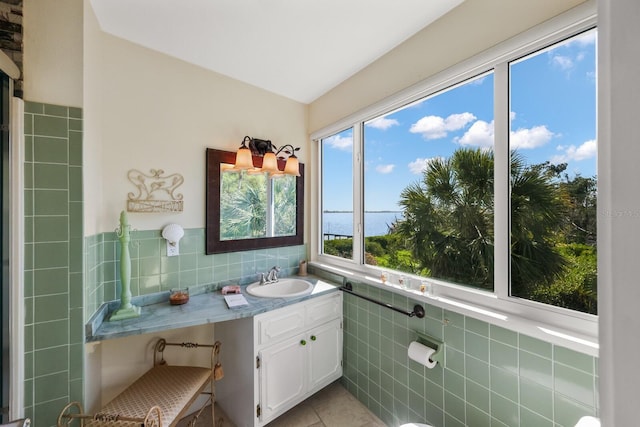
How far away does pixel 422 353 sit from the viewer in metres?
1.42

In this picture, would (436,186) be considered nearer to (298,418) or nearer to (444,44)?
(444,44)

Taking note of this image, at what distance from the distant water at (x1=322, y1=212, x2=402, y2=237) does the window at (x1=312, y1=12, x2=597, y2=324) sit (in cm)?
2

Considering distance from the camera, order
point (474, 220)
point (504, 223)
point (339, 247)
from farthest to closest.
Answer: point (339, 247) → point (474, 220) → point (504, 223)

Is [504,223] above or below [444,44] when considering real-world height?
below

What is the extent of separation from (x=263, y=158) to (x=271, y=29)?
2.83 feet

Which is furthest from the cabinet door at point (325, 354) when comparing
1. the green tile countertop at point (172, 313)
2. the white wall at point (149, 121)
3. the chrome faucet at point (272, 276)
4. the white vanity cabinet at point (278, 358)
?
the white wall at point (149, 121)

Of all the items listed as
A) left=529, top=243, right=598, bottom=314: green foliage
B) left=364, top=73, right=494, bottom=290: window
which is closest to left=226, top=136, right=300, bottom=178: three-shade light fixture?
left=364, top=73, right=494, bottom=290: window

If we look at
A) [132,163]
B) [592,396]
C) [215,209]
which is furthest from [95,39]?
[592,396]

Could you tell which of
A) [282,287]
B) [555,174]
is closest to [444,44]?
[555,174]

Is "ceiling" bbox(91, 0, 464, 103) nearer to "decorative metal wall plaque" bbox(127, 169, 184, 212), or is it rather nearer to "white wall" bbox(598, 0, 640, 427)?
"decorative metal wall plaque" bbox(127, 169, 184, 212)

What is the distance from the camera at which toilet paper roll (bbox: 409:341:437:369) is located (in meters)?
1.40

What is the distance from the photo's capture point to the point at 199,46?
1.67 meters

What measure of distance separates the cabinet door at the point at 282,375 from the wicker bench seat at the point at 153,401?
1.01 feet

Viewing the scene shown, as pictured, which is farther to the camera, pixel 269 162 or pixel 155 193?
pixel 269 162
